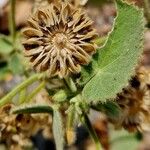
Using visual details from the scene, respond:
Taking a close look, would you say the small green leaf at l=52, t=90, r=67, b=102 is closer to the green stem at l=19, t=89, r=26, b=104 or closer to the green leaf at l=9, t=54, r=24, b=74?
the green stem at l=19, t=89, r=26, b=104

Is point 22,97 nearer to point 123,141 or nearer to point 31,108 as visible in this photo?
point 31,108

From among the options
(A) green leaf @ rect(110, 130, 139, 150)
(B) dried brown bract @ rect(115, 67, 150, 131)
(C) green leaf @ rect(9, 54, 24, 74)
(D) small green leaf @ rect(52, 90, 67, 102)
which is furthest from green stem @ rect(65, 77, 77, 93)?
(A) green leaf @ rect(110, 130, 139, 150)

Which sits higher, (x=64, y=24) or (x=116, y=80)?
(x=64, y=24)

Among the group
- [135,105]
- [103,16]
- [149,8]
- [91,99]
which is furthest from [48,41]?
[103,16]

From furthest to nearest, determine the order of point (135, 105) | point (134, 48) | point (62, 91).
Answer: point (135, 105)
point (62, 91)
point (134, 48)

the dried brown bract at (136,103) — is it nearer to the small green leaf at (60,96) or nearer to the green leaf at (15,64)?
the small green leaf at (60,96)

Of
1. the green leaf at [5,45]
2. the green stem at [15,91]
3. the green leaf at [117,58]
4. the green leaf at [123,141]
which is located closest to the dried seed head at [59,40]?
the green leaf at [117,58]

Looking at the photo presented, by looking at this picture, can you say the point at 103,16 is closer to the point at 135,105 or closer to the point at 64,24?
the point at 135,105
